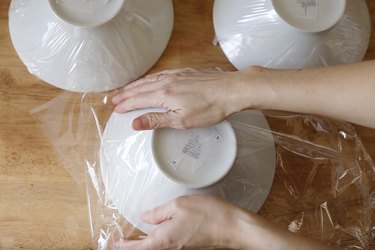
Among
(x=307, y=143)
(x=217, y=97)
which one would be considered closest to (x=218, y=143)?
(x=217, y=97)

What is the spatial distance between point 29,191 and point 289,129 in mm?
416

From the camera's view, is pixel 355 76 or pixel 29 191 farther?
pixel 29 191

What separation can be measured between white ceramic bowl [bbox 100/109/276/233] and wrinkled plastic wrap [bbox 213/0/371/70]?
10cm

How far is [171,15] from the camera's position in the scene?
0.87 m

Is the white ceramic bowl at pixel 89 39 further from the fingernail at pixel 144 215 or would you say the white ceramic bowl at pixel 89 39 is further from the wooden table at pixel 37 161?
the fingernail at pixel 144 215

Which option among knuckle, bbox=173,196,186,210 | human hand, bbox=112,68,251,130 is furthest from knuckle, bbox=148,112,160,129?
knuckle, bbox=173,196,186,210

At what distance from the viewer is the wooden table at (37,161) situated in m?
0.78

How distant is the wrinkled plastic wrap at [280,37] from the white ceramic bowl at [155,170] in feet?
0.33

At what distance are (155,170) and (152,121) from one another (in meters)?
0.07

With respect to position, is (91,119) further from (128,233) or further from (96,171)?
(128,233)

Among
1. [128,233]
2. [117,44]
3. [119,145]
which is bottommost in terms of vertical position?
[128,233]

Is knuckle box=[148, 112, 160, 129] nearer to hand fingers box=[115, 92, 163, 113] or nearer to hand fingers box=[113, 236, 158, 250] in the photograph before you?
hand fingers box=[115, 92, 163, 113]

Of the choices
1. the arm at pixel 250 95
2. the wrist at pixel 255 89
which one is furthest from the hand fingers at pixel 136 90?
the wrist at pixel 255 89

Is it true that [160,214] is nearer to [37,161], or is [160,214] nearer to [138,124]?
[138,124]
